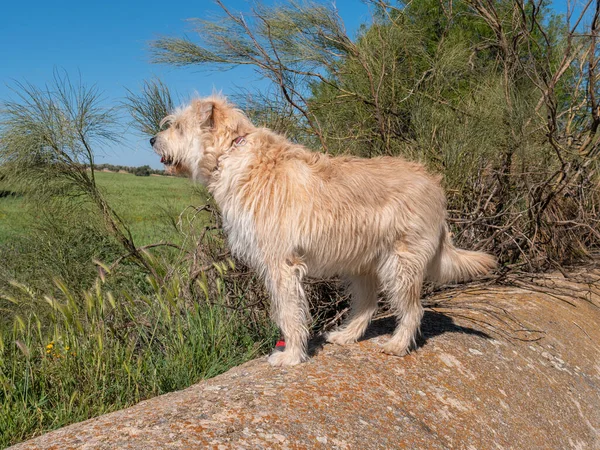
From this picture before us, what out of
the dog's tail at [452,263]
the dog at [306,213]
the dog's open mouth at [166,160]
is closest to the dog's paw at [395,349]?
the dog at [306,213]

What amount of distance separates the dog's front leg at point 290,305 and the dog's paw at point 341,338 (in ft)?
1.51

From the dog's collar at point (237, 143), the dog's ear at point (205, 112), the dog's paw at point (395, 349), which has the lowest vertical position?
the dog's paw at point (395, 349)

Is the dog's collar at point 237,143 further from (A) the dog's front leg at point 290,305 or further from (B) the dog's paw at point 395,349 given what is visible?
(B) the dog's paw at point 395,349

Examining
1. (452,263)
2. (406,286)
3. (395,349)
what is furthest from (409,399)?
(452,263)

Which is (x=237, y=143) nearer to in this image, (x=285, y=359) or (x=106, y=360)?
(x=285, y=359)

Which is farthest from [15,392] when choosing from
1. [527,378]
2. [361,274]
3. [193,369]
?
[527,378]

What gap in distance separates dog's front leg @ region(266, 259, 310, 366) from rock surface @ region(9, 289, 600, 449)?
0.14m

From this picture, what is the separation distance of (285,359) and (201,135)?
1.66 meters

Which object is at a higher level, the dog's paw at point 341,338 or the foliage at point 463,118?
the foliage at point 463,118

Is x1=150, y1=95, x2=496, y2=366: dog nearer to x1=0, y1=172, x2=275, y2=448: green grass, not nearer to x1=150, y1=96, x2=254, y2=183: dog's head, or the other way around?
x1=150, y1=96, x2=254, y2=183: dog's head

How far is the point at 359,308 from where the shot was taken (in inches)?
172

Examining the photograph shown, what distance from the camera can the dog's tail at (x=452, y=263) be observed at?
4320mm

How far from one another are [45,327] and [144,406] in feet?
9.55

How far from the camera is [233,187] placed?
3867 millimetres
